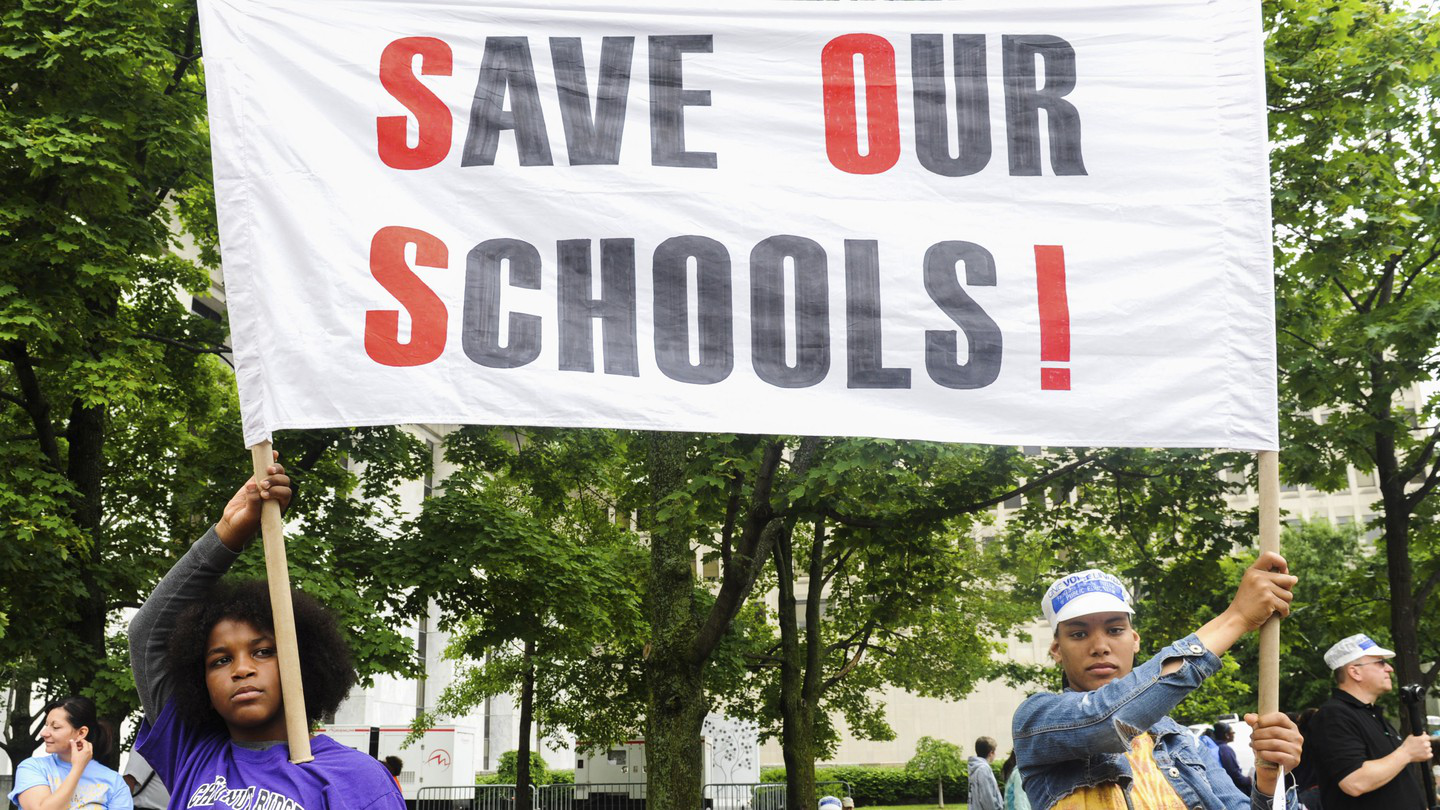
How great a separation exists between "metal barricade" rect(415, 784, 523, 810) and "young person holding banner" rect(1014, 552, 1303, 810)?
3576cm

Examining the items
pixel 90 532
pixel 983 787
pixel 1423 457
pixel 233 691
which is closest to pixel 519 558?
pixel 90 532

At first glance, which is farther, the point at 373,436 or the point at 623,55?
the point at 373,436

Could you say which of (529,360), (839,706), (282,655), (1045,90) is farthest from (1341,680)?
(839,706)

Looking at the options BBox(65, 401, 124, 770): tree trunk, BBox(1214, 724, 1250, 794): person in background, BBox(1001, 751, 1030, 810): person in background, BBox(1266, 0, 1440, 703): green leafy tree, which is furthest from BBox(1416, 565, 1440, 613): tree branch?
BBox(65, 401, 124, 770): tree trunk

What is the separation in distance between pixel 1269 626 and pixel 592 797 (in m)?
36.1

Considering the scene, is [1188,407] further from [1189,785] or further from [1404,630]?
[1404,630]

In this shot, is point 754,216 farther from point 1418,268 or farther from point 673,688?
point 1418,268

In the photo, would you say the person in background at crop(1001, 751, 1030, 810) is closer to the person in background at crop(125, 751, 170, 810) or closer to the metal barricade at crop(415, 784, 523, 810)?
the person in background at crop(125, 751, 170, 810)

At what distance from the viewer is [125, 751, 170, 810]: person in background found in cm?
760

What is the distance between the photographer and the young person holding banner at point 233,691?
3.08 meters

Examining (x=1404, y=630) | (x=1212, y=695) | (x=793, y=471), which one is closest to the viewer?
(x=1404, y=630)

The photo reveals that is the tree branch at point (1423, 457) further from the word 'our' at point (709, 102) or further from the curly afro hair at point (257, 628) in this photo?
the curly afro hair at point (257, 628)

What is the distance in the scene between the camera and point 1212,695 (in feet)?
93.9

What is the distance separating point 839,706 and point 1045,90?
84.4 ft
